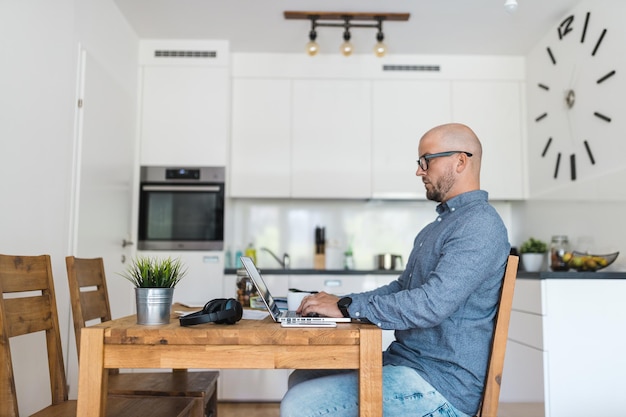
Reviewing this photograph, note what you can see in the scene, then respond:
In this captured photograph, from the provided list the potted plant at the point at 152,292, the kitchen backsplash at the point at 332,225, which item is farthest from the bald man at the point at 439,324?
the kitchen backsplash at the point at 332,225

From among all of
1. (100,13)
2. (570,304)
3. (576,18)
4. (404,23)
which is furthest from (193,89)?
(570,304)

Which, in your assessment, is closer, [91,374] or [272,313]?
[91,374]

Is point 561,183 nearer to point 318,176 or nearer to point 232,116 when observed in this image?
point 318,176

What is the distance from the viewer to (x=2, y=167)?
2.12 meters

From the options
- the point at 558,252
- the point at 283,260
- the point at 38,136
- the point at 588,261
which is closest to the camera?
the point at 38,136

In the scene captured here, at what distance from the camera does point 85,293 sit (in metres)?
1.99

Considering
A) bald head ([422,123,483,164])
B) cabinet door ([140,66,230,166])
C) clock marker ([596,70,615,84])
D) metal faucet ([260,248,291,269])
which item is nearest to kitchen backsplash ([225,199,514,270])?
metal faucet ([260,248,291,269])

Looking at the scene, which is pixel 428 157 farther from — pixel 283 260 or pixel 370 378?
pixel 283 260

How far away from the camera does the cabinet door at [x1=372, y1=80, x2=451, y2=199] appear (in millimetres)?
4062

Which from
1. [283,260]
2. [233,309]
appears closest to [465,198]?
[233,309]

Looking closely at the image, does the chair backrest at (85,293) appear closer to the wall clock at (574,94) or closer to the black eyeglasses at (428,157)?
the black eyeglasses at (428,157)

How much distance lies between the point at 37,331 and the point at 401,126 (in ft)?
9.86

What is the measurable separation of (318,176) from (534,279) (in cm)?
183

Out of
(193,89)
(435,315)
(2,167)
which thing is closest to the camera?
(435,315)
